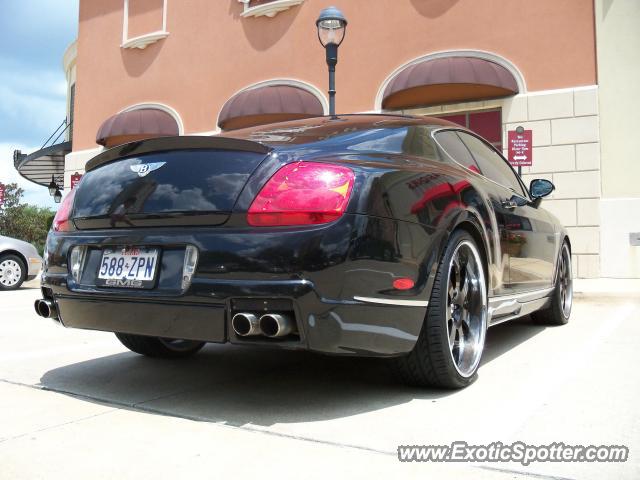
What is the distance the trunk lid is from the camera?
2.42 meters

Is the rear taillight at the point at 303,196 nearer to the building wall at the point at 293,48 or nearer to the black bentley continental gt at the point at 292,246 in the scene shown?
the black bentley continental gt at the point at 292,246

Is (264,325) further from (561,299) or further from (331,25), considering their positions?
(331,25)

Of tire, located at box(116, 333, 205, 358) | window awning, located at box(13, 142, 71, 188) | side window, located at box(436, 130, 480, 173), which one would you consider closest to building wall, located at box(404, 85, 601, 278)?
side window, located at box(436, 130, 480, 173)

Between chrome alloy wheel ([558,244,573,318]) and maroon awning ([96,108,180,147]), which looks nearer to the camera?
chrome alloy wheel ([558,244,573,318])

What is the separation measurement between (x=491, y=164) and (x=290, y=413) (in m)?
2.24

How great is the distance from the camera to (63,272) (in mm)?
2822

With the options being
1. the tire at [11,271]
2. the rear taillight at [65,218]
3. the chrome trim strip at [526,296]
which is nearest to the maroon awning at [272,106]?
the tire at [11,271]

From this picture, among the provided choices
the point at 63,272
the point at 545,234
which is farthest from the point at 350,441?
the point at 545,234

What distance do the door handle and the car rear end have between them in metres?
1.25

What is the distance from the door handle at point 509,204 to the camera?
3.53m

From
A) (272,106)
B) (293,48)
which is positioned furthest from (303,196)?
(293,48)

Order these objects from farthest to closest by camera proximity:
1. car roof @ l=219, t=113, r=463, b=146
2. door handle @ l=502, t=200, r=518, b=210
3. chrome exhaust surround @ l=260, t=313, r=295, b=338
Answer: door handle @ l=502, t=200, r=518, b=210
car roof @ l=219, t=113, r=463, b=146
chrome exhaust surround @ l=260, t=313, r=295, b=338

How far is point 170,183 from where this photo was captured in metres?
2.55

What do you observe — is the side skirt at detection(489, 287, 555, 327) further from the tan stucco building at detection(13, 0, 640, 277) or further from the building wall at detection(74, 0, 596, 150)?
the building wall at detection(74, 0, 596, 150)
